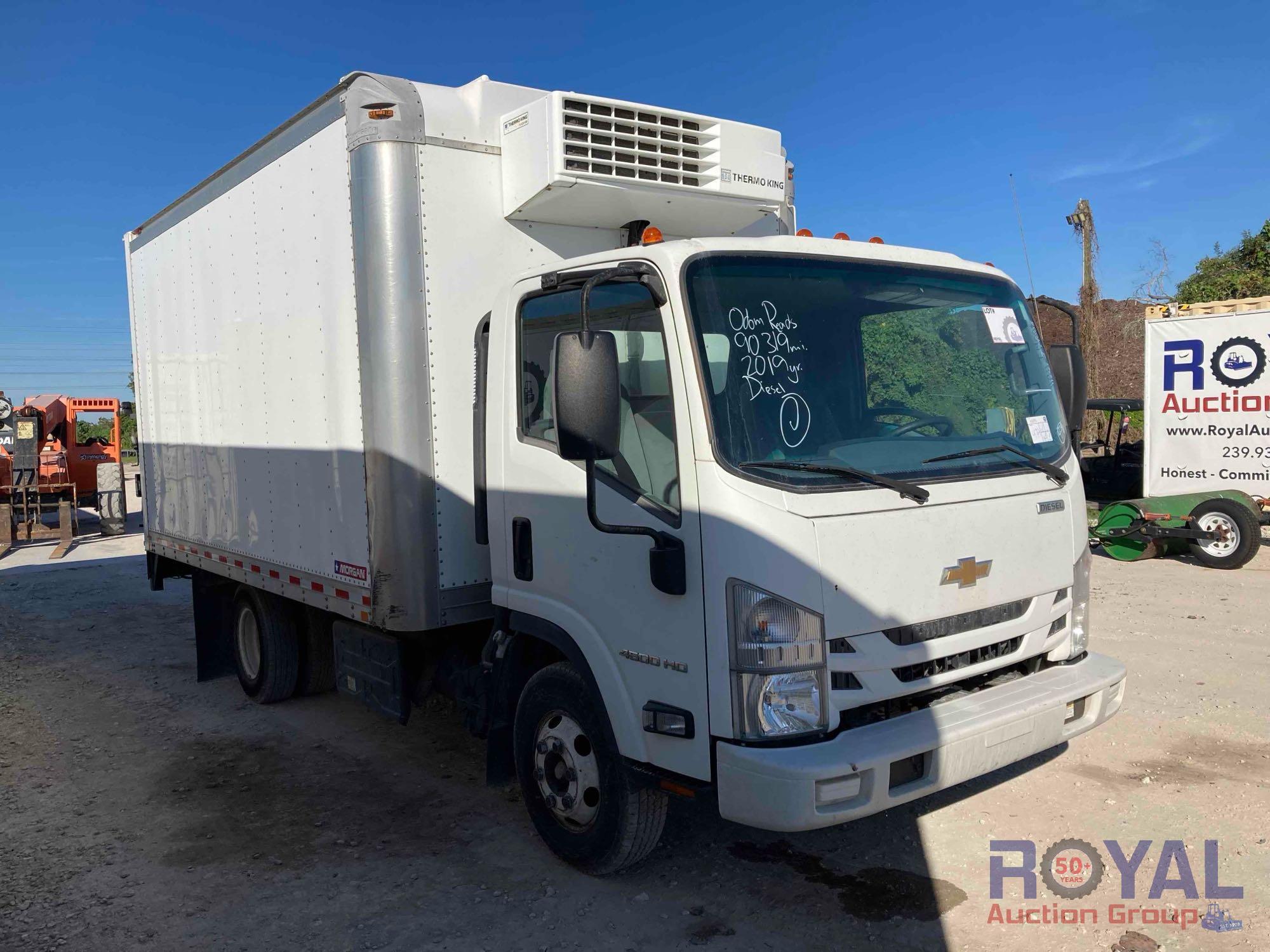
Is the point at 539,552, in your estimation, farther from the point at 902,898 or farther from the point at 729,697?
the point at 902,898

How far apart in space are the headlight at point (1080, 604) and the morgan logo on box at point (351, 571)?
10.2 feet

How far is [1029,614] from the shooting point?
151 inches

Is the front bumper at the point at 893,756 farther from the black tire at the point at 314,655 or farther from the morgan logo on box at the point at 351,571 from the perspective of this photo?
the black tire at the point at 314,655

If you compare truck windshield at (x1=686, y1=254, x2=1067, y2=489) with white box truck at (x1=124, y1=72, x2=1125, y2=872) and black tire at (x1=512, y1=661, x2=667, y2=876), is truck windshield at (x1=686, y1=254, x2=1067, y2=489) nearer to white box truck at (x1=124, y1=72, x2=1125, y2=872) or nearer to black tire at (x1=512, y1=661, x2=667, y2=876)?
white box truck at (x1=124, y1=72, x2=1125, y2=872)

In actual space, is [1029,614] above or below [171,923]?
above

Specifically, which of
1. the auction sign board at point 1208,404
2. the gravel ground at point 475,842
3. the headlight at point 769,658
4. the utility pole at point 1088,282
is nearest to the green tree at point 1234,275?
the utility pole at point 1088,282

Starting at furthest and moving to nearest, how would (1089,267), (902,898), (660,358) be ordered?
1. (1089,267)
2. (902,898)
3. (660,358)

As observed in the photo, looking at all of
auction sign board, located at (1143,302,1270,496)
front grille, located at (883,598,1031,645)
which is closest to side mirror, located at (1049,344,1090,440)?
front grille, located at (883,598,1031,645)

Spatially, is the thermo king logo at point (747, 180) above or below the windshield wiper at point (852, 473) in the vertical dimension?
above

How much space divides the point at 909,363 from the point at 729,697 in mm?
1620

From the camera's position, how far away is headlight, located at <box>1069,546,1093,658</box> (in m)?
4.09

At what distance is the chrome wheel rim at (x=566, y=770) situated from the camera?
13.0 feet

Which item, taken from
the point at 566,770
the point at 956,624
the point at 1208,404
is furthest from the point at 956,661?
the point at 1208,404

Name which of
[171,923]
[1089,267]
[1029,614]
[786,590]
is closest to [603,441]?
[786,590]
